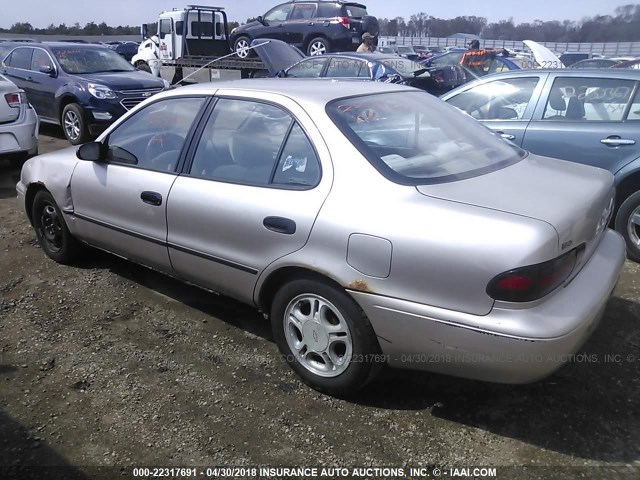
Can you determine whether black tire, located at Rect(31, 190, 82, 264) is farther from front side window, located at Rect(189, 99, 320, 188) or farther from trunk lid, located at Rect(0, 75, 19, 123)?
A: trunk lid, located at Rect(0, 75, 19, 123)

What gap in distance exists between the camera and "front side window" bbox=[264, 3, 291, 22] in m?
17.0

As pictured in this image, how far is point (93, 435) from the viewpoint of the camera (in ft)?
8.57

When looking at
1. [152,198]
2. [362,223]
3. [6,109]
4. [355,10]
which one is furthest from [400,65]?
[362,223]

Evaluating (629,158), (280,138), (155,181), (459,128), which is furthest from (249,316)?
(629,158)

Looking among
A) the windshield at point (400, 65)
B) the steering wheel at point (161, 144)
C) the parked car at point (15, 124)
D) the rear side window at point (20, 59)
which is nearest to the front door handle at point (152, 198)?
the steering wheel at point (161, 144)

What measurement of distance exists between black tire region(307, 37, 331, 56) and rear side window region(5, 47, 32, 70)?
8.41 m

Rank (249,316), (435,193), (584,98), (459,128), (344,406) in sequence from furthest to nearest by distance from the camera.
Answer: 1. (584,98)
2. (249,316)
3. (459,128)
4. (344,406)
5. (435,193)

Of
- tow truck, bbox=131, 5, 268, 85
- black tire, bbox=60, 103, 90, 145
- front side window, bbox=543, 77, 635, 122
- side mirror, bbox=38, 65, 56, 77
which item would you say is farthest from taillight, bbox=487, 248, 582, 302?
tow truck, bbox=131, 5, 268, 85

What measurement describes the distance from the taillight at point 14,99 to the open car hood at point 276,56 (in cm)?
531

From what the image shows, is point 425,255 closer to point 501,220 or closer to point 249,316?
point 501,220

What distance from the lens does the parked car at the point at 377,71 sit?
9.82m

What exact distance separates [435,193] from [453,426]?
1.13 m

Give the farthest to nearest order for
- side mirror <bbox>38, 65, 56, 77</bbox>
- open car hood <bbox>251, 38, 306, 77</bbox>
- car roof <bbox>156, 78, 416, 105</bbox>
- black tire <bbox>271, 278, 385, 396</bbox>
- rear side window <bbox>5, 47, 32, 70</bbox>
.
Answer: open car hood <bbox>251, 38, 306, 77</bbox> < rear side window <bbox>5, 47, 32, 70</bbox> < side mirror <bbox>38, 65, 56, 77</bbox> < car roof <bbox>156, 78, 416, 105</bbox> < black tire <bbox>271, 278, 385, 396</bbox>

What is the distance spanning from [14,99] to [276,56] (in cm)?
606
